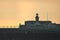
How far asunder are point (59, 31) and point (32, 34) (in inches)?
17.2

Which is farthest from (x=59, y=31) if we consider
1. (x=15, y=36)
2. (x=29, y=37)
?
(x=15, y=36)

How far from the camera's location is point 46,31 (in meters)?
2.74

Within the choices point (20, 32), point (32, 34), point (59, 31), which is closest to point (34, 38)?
point (32, 34)

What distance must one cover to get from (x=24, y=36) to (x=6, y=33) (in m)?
0.29

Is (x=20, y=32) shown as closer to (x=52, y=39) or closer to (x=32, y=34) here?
(x=32, y=34)

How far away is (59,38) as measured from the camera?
2713mm

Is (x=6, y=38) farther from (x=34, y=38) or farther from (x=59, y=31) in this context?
(x=59, y=31)

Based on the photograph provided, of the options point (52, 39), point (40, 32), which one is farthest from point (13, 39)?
point (52, 39)

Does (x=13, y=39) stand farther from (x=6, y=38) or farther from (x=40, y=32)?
(x=40, y=32)

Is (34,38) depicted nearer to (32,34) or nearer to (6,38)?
(32,34)

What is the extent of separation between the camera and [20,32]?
2.71 metres

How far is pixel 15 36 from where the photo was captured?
273cm

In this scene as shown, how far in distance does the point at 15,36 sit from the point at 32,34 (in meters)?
0.27

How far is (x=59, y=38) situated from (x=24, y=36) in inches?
21.9
